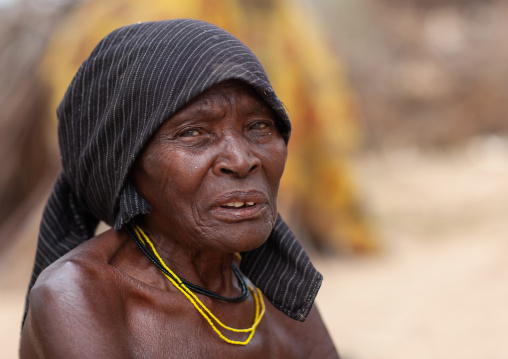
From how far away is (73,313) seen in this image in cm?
182

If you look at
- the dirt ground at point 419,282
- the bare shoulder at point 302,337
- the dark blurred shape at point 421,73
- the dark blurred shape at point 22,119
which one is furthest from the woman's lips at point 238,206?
the dark blurred shape at point 421,73

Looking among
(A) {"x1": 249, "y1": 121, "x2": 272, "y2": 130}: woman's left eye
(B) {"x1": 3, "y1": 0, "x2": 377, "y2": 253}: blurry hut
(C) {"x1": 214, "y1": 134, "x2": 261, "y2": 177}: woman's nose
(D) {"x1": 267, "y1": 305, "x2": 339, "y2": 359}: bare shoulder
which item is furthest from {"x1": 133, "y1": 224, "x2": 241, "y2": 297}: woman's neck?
(B) {"x1": 3, "y1": 0, "x2": 377, "y2": 253}: blurry hut

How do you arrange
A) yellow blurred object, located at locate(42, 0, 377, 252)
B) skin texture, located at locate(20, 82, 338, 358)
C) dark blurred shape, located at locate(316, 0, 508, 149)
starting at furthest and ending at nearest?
dark blurred shape, located at locate(316, 0, 508, 149) → yellow blurred object, located at locate(42, 0, 377, 252) → skin texture, located at locate(20, 82, 338, 358)

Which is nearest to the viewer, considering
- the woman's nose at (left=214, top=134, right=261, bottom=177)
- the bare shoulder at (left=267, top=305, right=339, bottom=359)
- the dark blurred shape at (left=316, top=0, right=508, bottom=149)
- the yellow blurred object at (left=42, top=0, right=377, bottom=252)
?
the woman's nose at (left=214, top=134, right=261, bottom=177)

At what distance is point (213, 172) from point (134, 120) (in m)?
0.29

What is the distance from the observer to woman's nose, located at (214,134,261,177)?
2.02 m

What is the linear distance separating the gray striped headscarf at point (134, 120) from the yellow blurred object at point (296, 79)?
147 inches

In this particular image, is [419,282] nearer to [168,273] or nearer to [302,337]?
[302,337]

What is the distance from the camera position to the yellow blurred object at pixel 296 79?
240 inches

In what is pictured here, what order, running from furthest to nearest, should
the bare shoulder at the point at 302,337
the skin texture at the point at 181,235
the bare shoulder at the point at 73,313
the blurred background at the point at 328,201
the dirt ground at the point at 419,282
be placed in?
the blurred background at the point at 328,201 < the dirt ground at the point at 419,282 < the bare shoulder at the point at 302,337 < the skin texture at the point at 181,235 < the bare shoulder at the point at 73,313

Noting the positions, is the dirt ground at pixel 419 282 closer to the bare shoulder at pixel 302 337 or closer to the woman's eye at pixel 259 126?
the bare shoulder at pixel 302 337

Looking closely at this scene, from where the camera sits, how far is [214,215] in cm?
204

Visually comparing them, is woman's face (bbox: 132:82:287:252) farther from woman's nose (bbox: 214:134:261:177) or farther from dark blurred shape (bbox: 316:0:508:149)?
dark blurred shape (bbox: 316:0:508:149)

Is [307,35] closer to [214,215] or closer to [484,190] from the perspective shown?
[484,190]
